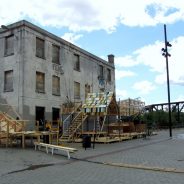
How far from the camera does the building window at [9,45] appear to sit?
31288 mm

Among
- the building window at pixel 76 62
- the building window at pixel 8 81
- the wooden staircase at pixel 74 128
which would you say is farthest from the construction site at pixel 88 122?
the building window at pixel 76 62

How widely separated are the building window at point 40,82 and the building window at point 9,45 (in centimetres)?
301

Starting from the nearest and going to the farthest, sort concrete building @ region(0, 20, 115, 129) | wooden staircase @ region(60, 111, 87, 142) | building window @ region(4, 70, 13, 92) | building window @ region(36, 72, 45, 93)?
1. wooden staircase @ region(60, 111, 87, 142)
2. concrete building @ region(0, 20, 115, 129)
3. building window @ region(4, 70, 13, 92)
4. building window @ region(36, 72, 45, 93)

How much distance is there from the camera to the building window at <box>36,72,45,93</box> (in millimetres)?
31734

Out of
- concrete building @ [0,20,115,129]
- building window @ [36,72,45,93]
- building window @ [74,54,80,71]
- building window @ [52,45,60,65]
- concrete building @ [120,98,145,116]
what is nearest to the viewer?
concrete building @ [0,20,115,129]

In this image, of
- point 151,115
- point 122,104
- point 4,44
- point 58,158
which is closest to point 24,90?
point 4,44

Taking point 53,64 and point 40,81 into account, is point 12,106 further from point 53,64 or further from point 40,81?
point 53,64

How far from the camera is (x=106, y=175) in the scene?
12.0m

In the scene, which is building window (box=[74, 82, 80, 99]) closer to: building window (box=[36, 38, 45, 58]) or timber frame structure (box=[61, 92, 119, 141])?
building window (box=[36, 38, 45, 58])

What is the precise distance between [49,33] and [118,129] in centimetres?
1098

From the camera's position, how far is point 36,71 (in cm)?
3147

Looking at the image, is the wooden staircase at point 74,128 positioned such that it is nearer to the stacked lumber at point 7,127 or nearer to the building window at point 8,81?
the stacked lumber at point 7,127

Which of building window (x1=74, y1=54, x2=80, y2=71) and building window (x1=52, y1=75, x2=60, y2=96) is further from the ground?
building window (x1=74, y1=54, x2=80, y2=71)

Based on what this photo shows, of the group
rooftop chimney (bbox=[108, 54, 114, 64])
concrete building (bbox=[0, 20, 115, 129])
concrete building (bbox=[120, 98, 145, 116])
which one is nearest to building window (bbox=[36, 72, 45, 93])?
concrete building (bbox=[0, 20, 115, 129])
